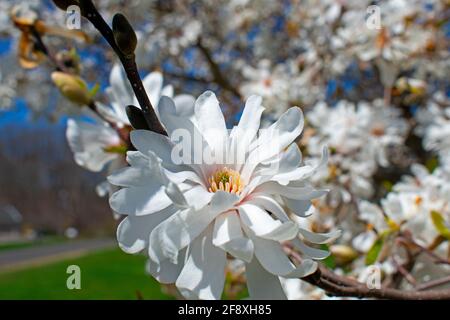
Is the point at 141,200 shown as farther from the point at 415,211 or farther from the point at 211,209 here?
the point at 415,211

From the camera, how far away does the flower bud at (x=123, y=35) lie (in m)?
0.38

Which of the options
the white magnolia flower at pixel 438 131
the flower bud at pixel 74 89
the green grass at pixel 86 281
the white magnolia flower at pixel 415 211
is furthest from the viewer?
the green grass at pixel 86 281

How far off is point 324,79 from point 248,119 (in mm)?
1469

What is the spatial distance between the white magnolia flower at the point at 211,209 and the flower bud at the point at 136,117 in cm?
2

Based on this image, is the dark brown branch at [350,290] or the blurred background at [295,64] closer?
the dark brown branch at [350,290]

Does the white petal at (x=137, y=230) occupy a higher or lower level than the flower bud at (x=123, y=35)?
lower

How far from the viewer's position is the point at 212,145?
44cm

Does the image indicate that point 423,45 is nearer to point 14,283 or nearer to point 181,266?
point 181,266

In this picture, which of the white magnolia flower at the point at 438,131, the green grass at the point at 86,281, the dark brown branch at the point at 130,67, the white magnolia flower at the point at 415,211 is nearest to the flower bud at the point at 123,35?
the dark brown branch at the point at 130,67

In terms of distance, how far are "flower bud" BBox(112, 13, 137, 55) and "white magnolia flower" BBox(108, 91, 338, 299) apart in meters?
0.06

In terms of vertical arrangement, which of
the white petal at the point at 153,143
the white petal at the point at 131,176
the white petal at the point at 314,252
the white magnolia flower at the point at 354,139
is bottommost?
the white petal at the point at 314,252

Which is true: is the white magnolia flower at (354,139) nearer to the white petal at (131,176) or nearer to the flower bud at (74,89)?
the flower bud at (74,89)

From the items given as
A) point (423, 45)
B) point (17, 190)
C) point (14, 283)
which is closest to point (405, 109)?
point (423, 45)

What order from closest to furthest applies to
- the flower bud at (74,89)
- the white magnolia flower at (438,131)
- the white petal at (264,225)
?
the white petal at (264,225) < the flower bud at (74,89) < the white magnolia flower at (438,131)
